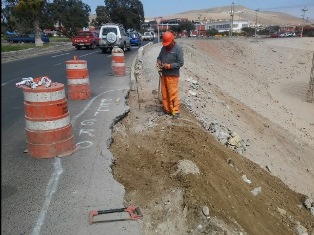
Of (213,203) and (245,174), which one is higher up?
(213,203)

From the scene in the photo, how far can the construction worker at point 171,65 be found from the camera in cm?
746

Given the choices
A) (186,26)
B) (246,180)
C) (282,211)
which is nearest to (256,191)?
(246,180)

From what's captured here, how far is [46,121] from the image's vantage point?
18.1ft

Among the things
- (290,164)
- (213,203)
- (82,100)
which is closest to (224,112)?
(290,164)

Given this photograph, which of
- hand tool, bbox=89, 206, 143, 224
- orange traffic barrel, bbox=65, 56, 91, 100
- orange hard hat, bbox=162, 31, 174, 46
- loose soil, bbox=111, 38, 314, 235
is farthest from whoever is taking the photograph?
orange traffic barrel, bbox=65, 56, 91, 100

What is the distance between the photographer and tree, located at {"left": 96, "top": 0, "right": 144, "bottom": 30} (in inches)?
2835

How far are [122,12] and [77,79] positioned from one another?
215 ft

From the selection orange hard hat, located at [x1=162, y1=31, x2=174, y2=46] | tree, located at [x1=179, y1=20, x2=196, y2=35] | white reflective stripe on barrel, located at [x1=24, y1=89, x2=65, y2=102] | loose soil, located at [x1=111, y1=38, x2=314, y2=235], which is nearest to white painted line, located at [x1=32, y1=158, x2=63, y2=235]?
loose soil, located at [x1=111, y1=38, x2=314, y2=235]

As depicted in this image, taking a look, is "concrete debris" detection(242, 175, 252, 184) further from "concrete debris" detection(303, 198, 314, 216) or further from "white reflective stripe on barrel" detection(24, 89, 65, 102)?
"white reflective stripe on barrel" detection(24, 89, 65, 102)

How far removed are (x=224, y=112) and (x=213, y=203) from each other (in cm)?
762

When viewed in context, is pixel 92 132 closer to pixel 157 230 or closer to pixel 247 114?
pixel 157 230

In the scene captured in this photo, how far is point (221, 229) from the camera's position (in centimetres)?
401

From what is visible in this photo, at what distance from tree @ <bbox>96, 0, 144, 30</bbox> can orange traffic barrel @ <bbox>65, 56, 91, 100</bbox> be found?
6450 centimetres

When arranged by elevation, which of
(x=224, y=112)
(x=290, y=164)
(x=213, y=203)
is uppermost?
(x=213, y=203)
